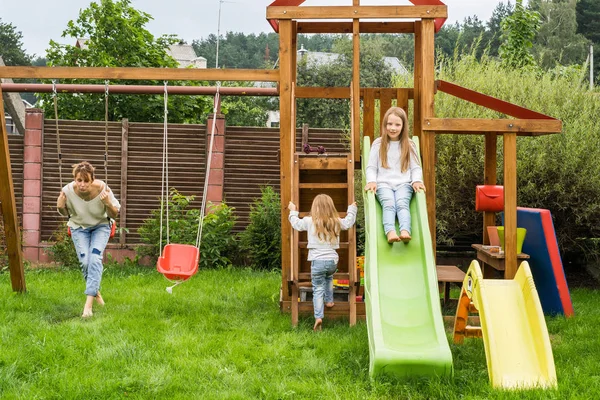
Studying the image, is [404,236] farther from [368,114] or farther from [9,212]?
[9,212]

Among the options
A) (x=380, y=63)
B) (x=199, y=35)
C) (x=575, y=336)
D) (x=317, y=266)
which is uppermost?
(x=199, y=35)

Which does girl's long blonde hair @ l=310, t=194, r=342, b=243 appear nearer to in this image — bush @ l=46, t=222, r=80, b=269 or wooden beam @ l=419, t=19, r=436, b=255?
wooden beam @ l=419, t=19, r=436, b=255

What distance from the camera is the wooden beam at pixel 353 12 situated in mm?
7809

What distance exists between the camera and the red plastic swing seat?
7719mm

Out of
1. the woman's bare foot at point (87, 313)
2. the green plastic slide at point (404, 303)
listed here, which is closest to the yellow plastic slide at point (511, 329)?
the green plastic slide at point (404, 303)

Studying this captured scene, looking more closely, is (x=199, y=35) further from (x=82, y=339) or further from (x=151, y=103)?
(x=82, y=339)

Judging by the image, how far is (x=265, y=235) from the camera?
11.8 m

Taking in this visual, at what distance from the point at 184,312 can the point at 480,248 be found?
340 cm

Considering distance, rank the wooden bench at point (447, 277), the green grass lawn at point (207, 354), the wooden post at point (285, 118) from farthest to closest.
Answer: the wooden bench at point (447, 277)
the wooden post at point (285, 118)
the green grass lawn at point (207, 354)

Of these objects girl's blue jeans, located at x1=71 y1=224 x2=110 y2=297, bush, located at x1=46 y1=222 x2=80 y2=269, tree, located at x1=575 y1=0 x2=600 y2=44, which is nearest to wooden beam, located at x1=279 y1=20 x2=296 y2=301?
girl's blue jeans, located at x1=71 y1=224 x2=110 y2=297

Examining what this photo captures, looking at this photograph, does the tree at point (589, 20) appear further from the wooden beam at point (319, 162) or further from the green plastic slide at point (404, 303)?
the green plastic slide at point (404, 303)

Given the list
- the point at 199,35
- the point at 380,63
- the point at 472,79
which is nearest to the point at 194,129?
the point at 472,79

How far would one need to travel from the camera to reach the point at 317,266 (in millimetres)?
7262

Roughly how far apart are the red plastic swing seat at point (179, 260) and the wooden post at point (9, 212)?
5.97 ft
